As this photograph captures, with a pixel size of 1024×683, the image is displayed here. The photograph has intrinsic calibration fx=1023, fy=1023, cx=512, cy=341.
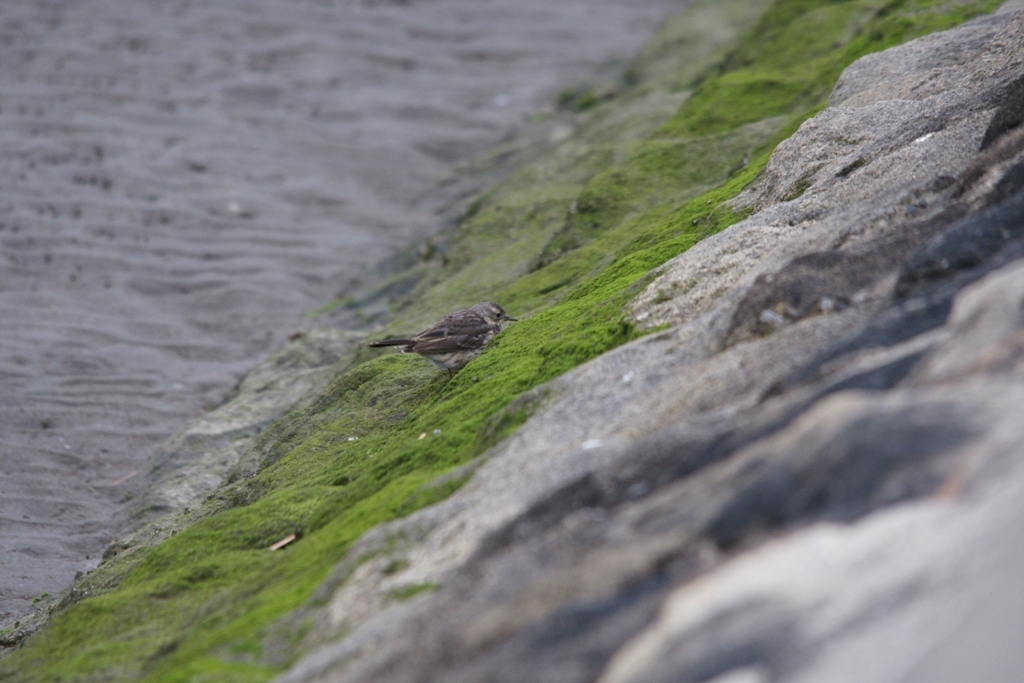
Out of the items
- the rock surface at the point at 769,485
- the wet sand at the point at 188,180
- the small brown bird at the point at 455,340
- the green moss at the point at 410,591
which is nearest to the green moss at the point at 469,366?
the green moss at the point at 410,591

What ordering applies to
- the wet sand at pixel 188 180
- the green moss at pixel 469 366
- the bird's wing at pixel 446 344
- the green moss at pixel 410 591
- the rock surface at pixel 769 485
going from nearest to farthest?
the rock surface at pixel 769 485 < the green moss at pixel 410 591 < the green moss at pixel 469 366 < the bird's wing at pixel 446 344 < the wet sand at pixel 188 180

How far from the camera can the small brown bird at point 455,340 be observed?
6.41 meters

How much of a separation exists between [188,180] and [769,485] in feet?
38.5

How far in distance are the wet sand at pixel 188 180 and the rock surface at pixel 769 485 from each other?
14.4 feet

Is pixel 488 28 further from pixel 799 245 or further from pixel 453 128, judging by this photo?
pixel 799 245

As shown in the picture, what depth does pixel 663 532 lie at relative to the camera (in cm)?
302

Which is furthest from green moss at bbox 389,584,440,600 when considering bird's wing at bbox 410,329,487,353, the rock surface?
bird's wing at bbox 410,329,487,353

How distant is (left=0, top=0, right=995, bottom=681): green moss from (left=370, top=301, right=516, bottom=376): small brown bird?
0.12 m

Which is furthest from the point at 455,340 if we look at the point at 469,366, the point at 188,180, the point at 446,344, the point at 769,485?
the point at 188,180

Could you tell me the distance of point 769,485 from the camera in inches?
117

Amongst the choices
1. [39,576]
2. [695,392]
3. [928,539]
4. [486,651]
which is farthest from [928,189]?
[39,576]

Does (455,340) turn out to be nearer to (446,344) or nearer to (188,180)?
(446,344)

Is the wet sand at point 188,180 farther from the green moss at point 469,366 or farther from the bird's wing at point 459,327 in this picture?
the bird's wing at point 459,327

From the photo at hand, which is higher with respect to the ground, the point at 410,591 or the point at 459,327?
the point at 459,327
